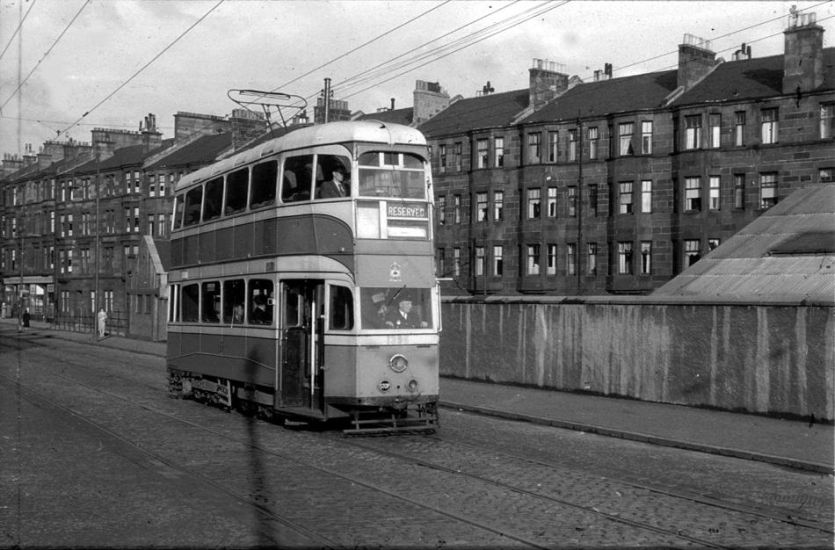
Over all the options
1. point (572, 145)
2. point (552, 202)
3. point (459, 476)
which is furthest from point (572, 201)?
point (459, 476)

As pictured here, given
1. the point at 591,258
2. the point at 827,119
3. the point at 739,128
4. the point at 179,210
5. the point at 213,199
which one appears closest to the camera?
the point at 213,199

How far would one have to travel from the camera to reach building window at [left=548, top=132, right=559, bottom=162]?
4975 centimetres

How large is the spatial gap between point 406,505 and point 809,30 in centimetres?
3866

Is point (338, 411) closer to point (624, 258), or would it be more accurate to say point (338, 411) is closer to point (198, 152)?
point (624, 258)

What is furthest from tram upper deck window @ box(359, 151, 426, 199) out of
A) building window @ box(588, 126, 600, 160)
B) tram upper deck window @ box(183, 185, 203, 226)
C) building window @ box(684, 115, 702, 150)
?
building window @ box(588, 126, 600, 160)

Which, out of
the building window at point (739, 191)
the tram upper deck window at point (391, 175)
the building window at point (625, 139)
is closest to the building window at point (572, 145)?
the building window at point (625, 139)

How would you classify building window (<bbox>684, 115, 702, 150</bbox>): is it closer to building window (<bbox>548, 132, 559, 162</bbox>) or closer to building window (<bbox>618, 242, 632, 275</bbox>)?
building window (<bbox>618, 242, 632, 275</bbox>)

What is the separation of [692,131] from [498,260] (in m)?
12.7

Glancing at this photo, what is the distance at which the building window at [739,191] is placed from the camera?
43.4m

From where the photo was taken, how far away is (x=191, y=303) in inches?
809

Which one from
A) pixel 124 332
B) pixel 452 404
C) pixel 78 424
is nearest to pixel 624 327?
pixel 452 404

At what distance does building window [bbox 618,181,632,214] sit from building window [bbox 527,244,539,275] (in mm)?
5293

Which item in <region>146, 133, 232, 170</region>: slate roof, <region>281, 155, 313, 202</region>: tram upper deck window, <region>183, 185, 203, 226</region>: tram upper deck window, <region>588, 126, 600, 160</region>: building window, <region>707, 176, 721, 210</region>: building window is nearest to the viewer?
<region>281, 155, 313, 202</region>: tram upper deck window

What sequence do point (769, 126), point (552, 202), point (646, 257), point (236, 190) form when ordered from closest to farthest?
point (236, 190), point (769, 126), point (646, 257), point (552, 202)
